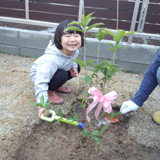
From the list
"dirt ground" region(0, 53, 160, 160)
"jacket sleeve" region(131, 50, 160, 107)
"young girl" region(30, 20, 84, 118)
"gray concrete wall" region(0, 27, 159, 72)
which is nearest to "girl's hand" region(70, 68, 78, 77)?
"young girl" region(30, 20, 84, 118)

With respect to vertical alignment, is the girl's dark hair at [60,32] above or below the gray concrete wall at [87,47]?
above

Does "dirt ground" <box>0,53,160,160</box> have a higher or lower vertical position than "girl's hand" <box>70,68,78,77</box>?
lower

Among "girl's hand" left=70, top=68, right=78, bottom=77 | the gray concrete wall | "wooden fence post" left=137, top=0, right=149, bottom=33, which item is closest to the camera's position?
"girl's hand" left=70, top=68, right=78, bottom=77

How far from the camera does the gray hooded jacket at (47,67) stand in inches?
57.3

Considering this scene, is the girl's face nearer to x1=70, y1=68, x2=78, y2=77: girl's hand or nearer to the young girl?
the young girl

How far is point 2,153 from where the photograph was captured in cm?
117

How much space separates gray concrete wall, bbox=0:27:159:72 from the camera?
8.36ft

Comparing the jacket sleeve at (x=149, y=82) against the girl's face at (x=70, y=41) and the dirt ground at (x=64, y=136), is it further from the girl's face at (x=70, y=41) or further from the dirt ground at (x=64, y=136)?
the girl's face at (x=70, y=41)

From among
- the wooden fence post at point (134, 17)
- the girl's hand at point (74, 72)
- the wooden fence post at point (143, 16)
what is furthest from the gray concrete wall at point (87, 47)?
the girl's hand at point (74, 72)

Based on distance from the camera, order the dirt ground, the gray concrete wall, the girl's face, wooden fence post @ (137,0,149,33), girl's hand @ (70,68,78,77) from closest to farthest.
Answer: the dirt ground < the girl's face < girl's hand @ (70,68,78,77) < the gray concrete wall < wooden fence post @ (137,0,149,33)

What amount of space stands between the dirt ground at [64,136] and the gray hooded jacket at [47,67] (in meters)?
0.24

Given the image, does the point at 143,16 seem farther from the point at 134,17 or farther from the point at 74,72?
the point at 74,72

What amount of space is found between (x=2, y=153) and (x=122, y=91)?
1363mm

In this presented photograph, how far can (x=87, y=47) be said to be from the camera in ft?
8.68
